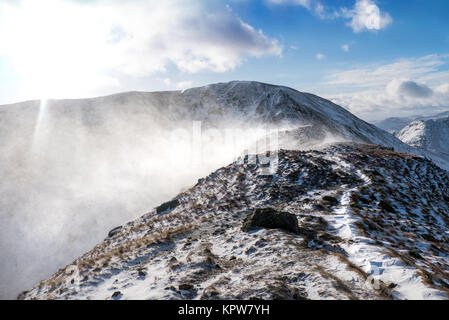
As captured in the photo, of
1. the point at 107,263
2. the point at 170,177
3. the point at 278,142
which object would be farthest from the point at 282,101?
the point at 107,263

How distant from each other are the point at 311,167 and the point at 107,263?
56.0ft

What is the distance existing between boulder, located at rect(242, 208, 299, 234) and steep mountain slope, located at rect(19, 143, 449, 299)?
327mm

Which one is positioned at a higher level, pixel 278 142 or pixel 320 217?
pixel 278 142

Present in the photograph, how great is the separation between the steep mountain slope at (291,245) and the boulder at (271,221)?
0.33 metres

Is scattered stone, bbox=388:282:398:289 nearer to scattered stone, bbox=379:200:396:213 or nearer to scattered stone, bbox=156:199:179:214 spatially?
scattered stone, bbox=379:200:396:213

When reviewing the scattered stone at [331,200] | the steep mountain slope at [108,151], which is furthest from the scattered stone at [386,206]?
the steep mountain slope at [108,151]

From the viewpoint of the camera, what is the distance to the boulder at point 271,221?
12538mm

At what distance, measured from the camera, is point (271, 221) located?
1285cm

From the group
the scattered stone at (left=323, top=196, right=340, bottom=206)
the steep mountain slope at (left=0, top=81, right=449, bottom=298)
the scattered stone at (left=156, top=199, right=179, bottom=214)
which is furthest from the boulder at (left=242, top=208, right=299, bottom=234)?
the steep mountain slope at (left=0, top=81, right=449, bottom=298)

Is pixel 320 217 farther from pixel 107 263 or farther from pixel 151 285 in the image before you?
pixel 107 263

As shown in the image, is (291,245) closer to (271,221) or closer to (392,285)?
(271,221)

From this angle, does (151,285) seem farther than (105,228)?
No

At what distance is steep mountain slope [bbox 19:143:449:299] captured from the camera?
790 cm

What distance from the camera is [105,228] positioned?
32.8 m
